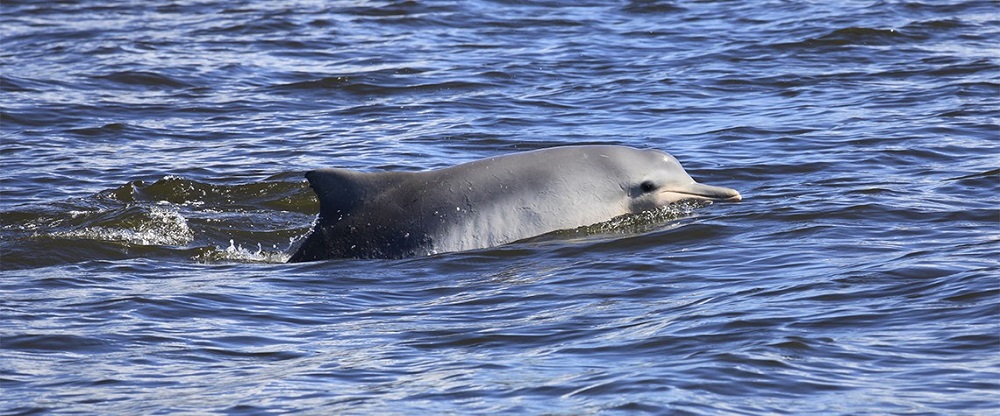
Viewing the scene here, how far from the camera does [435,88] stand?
23203mm

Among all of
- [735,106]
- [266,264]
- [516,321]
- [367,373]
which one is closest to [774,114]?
[735,106]

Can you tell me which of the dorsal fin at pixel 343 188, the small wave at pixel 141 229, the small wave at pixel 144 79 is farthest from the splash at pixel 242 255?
the small wave at pixel 144 79

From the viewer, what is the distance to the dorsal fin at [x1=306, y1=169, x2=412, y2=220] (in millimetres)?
12711

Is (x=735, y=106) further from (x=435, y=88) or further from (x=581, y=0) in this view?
(x=581, y=0)

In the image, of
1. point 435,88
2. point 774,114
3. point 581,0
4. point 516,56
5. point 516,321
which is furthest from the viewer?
point 581,0

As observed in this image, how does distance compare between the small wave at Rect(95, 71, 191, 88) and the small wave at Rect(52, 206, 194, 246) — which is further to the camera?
the small wave at Rect(95, 71, 191, 88)

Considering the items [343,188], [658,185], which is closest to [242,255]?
[343,188]

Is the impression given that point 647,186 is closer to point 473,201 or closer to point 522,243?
point 522,243

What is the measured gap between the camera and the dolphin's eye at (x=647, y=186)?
14.1m

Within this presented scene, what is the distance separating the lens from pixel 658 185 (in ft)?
46.6

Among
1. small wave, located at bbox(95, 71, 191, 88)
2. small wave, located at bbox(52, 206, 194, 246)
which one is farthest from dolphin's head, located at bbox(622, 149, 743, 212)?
small wave, located at bbox(95, 71, 191, 88)

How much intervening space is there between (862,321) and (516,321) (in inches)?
92.3

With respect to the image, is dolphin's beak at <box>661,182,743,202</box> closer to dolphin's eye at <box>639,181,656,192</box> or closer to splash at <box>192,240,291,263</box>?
dolphin's eye at <box>639,181,656,192</box>

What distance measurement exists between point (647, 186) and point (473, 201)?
1.78 meters
